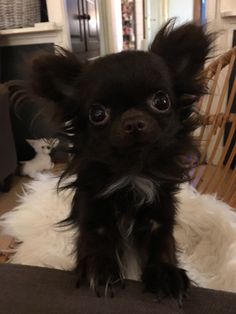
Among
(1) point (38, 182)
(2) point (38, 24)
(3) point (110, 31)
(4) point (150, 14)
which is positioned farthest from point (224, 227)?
(4) point (150, 14)

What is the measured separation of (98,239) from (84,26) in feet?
9.28

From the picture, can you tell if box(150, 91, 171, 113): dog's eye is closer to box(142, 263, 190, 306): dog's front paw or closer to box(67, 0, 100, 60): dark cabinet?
box(142, 263, 190, 306): dog's front paw

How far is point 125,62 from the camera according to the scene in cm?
70

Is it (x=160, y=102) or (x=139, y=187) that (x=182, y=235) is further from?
(x=160, y=102)

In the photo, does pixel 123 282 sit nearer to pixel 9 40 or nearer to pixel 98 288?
pixel 98 288

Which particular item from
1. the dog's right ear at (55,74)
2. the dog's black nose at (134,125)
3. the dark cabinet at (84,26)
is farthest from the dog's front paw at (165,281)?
the dark cabinet at (84,26)

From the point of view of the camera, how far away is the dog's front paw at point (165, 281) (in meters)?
0.62

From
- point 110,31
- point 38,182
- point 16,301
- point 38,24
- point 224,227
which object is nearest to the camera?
point 16,301

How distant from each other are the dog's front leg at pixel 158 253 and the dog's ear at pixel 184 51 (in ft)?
0.91

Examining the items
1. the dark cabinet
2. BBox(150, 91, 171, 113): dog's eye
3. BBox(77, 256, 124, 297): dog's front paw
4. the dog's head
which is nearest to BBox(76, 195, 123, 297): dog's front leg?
BBox(77, 256, 124, 297): dog's front paw

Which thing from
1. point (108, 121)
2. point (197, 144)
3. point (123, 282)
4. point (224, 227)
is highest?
point (108, 121)

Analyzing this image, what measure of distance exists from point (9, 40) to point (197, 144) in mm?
1894

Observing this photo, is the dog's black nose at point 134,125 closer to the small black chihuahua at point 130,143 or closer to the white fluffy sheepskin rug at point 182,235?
the small black chihuahua at point 130,143

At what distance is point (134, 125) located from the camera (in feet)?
2.07
